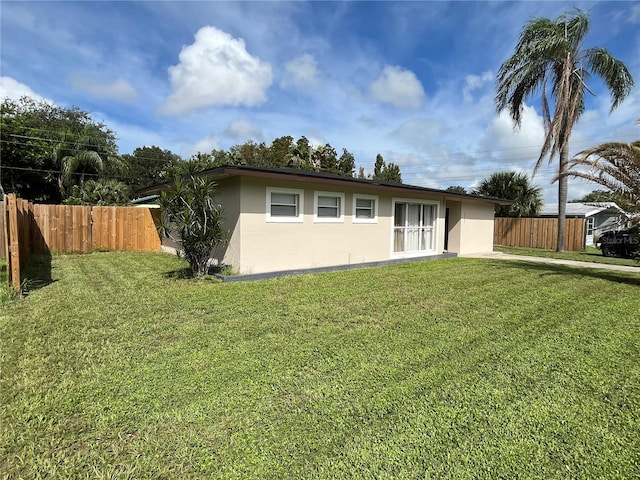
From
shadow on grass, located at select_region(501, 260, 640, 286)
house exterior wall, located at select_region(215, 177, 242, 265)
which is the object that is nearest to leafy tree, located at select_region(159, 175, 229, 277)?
house exterior wall, located at select_region(215, 177, 242, 265)

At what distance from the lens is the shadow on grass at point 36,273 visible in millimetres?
7313

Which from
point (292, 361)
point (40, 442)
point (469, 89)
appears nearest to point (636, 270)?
point (469, 89)

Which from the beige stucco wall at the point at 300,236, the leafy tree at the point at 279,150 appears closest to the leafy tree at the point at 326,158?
the leafy tree at the point at 279,150

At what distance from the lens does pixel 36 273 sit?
Result: 879cm

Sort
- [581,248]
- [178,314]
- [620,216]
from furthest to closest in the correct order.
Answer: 1. [581,248]
2. [620,216]
3. [178,314]

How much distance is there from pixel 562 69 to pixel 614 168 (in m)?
10.2

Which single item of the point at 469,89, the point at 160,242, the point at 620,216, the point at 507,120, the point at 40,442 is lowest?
the point at 40,442

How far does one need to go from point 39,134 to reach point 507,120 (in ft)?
109

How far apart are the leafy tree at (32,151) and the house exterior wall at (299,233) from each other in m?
21.7

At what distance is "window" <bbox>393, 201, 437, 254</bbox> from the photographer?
12664 millimetres

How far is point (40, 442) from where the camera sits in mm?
2406

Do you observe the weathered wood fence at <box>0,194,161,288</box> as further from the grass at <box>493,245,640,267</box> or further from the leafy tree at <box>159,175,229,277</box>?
the grass at <box>493,245,640,267</box>

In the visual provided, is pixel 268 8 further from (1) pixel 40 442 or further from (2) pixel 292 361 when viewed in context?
(1) pixel 40 442

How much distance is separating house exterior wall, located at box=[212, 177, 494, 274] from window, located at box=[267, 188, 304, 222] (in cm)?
11
